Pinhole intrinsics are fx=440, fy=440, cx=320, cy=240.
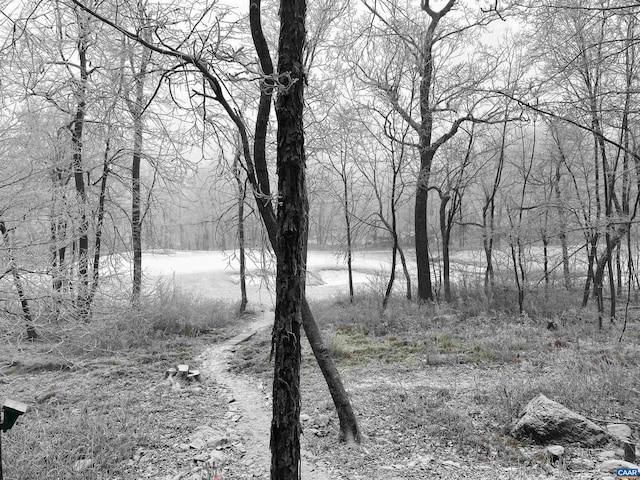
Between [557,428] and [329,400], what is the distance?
9.03ft

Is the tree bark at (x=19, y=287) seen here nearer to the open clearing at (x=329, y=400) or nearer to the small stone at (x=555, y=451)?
the open clearing at (x=329, y=400)

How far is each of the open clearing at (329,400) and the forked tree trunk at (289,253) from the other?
1.51 metres

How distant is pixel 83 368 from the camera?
7.35m

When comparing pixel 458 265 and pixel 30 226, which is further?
pixel 458 265

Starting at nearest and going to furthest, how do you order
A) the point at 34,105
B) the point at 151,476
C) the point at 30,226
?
the point at 151,476, the point at 30,226, the point at 34,105

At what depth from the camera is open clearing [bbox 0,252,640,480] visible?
4.04 metres

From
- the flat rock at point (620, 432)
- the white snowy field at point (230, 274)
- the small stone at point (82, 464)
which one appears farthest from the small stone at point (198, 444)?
the white snowy field at point (230, 274)

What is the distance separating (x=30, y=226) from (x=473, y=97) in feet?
37.1

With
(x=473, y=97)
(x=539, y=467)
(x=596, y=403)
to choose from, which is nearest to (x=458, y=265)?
(x=473, y=97)

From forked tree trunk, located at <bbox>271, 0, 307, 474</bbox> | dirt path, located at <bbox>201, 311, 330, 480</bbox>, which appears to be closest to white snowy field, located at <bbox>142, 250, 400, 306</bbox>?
dirt path, located at <bbox>201, 311, 330, 480</bbox>

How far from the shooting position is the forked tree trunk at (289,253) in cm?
269

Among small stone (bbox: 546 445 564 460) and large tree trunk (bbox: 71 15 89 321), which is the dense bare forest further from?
small stone (bbox: 546 445 564 460)

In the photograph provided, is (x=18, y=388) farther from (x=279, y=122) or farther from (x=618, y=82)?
(x=618, y=82)

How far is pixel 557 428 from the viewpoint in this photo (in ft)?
13.4
